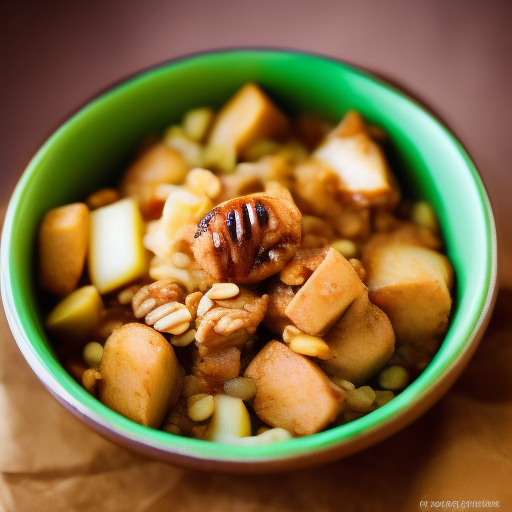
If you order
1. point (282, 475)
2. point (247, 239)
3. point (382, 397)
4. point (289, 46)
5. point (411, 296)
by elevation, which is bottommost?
point (282, 475)

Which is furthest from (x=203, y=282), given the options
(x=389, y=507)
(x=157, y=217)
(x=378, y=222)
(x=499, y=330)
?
(x=499, y=330)

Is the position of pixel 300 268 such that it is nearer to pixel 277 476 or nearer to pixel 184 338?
pixel 184 338

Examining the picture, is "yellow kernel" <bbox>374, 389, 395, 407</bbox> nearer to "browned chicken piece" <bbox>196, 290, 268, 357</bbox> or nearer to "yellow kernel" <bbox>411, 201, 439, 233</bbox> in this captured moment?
"browned chicken piece" <bbox>196, 290, 268, 357</bbox>

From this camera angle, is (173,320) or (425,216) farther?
(425,216)

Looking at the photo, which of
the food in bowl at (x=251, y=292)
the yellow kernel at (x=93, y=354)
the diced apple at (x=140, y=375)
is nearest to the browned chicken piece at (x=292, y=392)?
the food in bowl at (x=251, y=292)

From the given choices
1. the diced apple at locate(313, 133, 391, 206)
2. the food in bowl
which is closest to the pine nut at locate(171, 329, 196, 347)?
the food in bowl

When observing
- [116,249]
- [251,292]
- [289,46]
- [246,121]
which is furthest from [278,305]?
[289,46]
